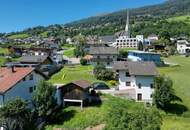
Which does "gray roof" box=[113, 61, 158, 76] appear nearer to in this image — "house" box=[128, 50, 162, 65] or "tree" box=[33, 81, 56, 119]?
"tree" box=[33, 81, 56, 119]

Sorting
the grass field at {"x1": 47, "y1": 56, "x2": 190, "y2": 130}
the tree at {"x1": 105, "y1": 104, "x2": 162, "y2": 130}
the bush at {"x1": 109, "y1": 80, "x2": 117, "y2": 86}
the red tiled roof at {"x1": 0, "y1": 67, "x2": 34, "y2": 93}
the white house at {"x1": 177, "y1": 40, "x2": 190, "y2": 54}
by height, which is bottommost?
the grass field at {"x1": 47, "y1": 56, "x2": 190, "y2": 130}

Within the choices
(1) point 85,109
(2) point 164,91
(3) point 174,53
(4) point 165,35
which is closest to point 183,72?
(2) point 164,91

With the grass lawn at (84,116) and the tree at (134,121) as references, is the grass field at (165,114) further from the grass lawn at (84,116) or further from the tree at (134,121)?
the tree at (134,121)

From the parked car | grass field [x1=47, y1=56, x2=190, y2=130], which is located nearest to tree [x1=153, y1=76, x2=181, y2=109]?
grass field [x1=47, y1=56, x2=190, y2=130]

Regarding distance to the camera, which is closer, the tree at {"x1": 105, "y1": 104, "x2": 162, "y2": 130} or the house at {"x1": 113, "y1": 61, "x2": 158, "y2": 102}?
the tree at {"x1": 105, "y1": 104, "x2": 162, "y2": 130}

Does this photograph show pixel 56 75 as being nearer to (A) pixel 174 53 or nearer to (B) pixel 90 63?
(B) pixel 90 63

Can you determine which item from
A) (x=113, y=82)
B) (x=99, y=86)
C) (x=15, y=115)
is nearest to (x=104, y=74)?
(x=113, y=82)
